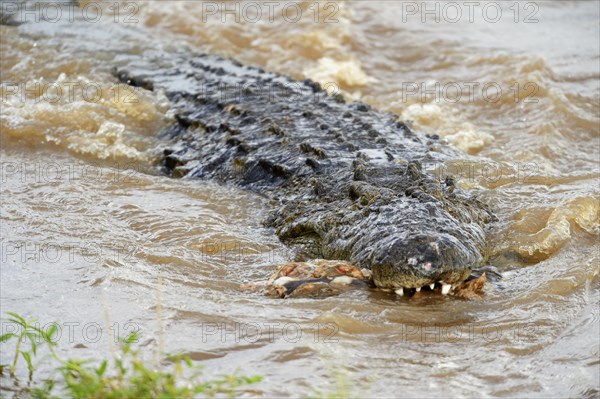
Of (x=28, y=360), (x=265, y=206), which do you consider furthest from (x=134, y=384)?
(x=265, y=206)

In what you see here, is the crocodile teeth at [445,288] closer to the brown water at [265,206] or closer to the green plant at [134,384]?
the brown water at [265,206]

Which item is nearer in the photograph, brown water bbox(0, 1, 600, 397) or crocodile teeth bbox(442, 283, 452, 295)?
brown water bbox(0, 1, 600, 397)

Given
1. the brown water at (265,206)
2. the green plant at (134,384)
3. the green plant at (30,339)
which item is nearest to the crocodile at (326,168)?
the brown water at (265,206)

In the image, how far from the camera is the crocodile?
5336 mm

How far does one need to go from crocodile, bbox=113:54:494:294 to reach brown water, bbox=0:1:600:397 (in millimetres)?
244

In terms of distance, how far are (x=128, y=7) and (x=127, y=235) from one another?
8.68 meters

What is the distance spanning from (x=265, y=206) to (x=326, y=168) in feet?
2.04

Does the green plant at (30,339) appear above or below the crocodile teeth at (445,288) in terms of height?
below

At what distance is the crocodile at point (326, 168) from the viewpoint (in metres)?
5.34

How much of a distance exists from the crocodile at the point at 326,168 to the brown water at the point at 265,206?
24cm

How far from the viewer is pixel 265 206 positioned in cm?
720

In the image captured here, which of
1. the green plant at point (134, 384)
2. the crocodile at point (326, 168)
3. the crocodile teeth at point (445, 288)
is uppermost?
the crocodile at point (326, 168)

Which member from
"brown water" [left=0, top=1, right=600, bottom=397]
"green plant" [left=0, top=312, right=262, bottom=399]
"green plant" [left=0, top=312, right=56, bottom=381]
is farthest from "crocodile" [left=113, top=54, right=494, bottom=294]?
"green plant" [left=0, top=312, right=56, bottom=381]

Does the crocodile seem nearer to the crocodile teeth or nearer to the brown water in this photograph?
the crocodile teeth
